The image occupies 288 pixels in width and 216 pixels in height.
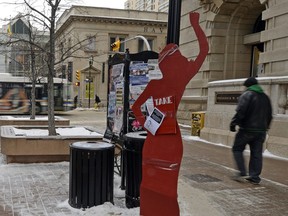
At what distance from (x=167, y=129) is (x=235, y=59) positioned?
14.0 metres

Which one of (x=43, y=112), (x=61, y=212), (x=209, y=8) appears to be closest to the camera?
(x=61, y=212)

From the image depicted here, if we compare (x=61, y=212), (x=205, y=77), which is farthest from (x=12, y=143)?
(x=205, y=77)

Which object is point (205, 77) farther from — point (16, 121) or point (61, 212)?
point (61, 212)

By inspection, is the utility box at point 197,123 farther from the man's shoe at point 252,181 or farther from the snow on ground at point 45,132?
the man's shoe at point 252,181

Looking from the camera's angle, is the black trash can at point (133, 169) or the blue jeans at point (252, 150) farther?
the blue jeans at point (252, 150)

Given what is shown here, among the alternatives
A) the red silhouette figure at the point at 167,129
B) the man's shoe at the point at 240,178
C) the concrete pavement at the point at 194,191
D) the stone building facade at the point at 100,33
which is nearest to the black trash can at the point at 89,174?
the concrete pavement at the point at 194,191

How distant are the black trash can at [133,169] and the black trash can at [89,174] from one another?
27 centimetres

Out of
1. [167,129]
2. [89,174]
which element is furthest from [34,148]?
[167,129]

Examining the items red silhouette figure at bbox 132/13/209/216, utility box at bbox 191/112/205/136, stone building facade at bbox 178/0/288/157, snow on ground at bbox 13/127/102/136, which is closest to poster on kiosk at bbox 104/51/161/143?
red silhouette figure at bbox 132/13/209/216

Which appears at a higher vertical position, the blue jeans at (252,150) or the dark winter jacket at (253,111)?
the dark winter jacket at (253,111)

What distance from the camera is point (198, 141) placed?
1272 cm

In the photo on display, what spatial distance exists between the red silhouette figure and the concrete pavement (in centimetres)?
128

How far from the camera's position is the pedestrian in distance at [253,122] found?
21.0ft

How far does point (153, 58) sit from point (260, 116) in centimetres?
230
